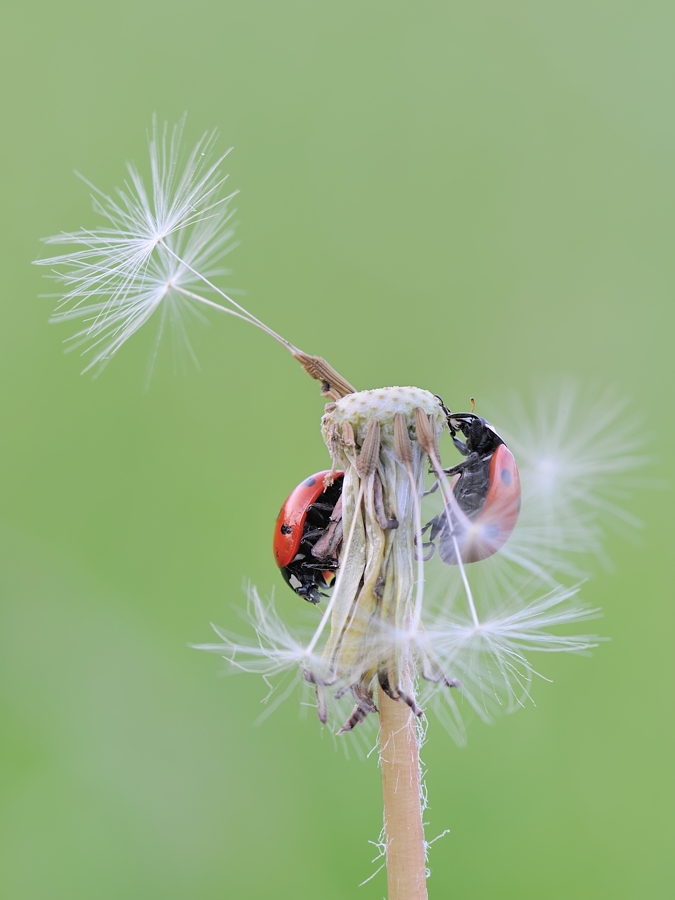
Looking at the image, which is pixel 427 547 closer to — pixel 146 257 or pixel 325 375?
pixel 325 375

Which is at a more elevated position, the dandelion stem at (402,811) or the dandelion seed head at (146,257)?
the dandelion seed head at (146,257)

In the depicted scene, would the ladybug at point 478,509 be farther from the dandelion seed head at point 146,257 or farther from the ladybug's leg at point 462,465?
the dandelion seed head at point 146,257

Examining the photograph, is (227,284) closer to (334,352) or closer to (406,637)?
(334,352)

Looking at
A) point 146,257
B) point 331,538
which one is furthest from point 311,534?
point 146,257

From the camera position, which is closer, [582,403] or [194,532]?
[582,403]

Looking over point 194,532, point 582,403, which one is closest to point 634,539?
point 582,403

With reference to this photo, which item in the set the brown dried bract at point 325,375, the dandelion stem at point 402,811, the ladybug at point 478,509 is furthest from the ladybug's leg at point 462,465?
the dandelion stem at point 402,811
